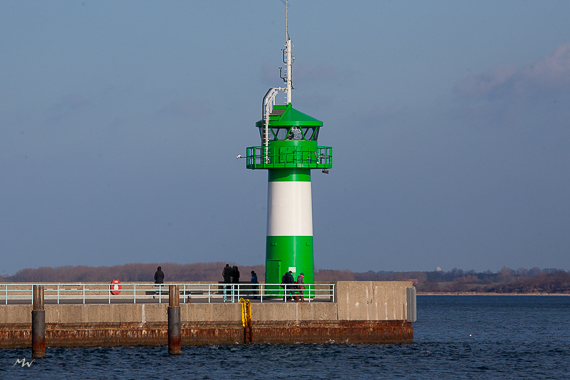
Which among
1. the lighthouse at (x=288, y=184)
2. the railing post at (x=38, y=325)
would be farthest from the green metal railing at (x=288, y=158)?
the railing post at (x=38, y=325)

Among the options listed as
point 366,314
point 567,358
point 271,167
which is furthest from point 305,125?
point 567,358

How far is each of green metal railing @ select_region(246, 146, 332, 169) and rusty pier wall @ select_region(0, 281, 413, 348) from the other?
20.5 feet

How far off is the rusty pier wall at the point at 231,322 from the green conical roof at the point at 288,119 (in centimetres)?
813

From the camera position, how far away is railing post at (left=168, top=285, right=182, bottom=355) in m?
31.2

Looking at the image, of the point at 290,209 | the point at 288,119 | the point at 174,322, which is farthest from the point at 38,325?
the point at 288,119

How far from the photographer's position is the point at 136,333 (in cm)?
3328

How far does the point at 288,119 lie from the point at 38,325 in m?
14.9

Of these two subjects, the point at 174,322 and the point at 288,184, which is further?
the point at 288,184

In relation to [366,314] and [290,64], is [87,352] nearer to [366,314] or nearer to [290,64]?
[366,314]

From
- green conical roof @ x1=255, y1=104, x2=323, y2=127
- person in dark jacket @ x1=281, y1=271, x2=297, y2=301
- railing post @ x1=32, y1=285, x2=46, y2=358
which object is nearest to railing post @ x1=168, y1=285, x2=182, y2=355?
railing post @ x1=32, y1=285, x2=46, y2=358

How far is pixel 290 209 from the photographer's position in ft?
128

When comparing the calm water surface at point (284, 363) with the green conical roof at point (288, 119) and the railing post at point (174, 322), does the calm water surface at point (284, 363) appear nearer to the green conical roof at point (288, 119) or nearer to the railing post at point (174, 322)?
the railing post at point (174, 322)

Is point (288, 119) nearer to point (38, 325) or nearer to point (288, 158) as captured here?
point (288, 158)

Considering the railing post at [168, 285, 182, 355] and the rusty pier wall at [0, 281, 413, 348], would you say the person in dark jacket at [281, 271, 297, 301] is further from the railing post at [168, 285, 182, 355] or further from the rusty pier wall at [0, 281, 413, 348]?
the railing post at [168, 285, 182, 355]
